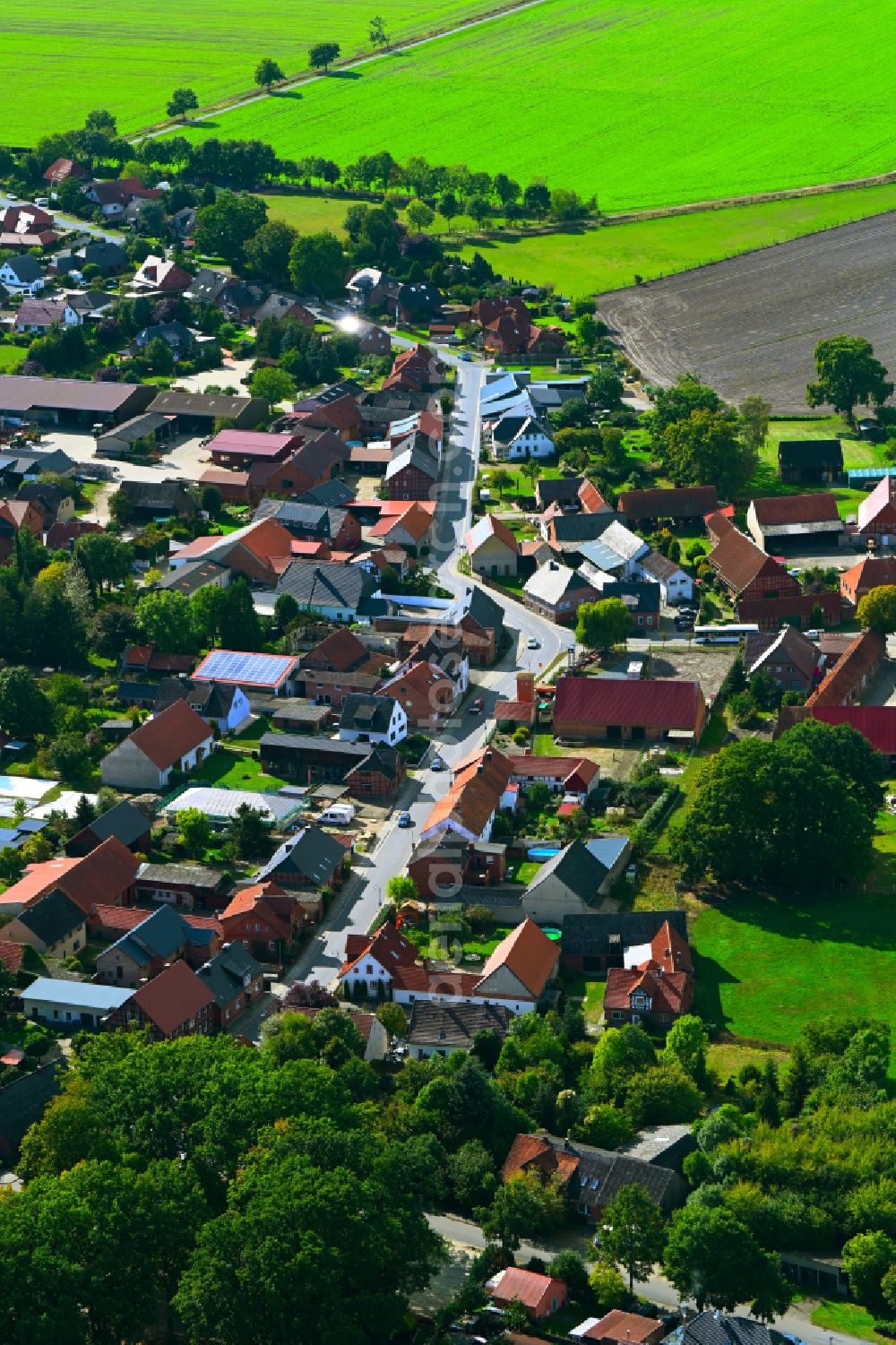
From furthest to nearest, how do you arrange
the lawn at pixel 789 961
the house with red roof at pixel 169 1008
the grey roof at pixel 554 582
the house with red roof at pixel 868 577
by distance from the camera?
the grey roof at pixel 554 582 < the house with red roof at pixel 868 577 < the lawn at pixel 789 961 < the house with red roof at pixel 169 1008

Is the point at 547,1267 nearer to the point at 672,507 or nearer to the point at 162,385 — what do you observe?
the point at 672,507

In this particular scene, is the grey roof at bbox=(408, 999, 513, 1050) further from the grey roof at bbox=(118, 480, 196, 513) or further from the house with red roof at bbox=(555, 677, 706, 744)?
the grey roof at bbox=(118, 480, 196, 513)

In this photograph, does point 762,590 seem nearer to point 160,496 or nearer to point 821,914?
point 821,914

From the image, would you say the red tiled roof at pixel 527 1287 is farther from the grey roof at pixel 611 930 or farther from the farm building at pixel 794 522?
the farm building at pixel 794 522

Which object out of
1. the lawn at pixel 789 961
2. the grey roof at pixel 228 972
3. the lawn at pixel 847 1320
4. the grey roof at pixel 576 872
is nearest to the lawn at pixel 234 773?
the grey roof at pixel 576 872

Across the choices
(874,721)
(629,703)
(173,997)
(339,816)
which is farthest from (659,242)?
(173,997)

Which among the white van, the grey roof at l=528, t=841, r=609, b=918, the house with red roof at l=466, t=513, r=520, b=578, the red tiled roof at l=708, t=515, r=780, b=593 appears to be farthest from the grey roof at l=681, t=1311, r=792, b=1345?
the house with red roof at l=466, t=513, r=520, b=578
